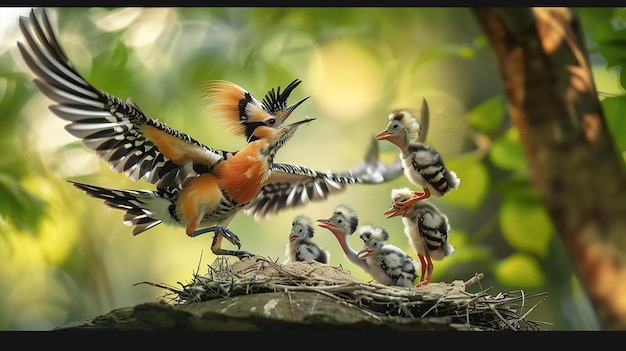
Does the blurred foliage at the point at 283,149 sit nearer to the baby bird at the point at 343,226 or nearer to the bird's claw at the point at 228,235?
the baby bird at the point at 343,226

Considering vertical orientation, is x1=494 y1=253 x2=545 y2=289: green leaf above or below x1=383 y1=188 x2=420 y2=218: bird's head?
below

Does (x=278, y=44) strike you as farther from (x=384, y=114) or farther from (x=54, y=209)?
(x=54, y=209)

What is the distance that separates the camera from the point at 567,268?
375 centimetres

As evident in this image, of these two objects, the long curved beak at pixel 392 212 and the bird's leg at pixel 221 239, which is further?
the long curved beak at pixel 392 212

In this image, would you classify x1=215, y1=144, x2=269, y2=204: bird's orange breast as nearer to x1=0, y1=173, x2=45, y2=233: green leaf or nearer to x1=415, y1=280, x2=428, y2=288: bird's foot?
x1=415, y1=280, x2=428, y2=288: bird's foot

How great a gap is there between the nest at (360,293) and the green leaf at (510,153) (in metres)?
0.70

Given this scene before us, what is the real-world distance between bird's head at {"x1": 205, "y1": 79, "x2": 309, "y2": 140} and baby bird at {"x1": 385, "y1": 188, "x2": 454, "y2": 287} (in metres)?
0.63

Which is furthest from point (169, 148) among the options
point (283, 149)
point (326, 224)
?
point (326, 224)

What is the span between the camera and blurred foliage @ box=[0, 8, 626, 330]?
3.72 meters

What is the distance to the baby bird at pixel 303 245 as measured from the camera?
3.45 meters

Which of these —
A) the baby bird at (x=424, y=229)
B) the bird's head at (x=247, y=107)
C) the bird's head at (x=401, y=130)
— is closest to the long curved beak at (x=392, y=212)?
the baby bird at (x=424, y=229)

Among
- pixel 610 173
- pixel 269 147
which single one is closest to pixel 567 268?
pixel 610 173

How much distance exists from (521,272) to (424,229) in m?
0.70

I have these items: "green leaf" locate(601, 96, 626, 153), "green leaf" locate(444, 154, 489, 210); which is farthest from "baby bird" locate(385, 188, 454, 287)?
"green leaf" locate(601, 96, 626, 153)
